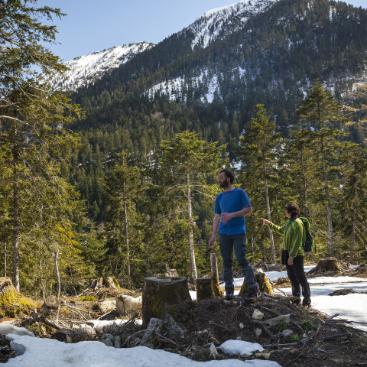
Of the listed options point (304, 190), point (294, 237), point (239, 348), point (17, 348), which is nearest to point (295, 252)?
point (294, 237)

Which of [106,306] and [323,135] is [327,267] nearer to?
[106,306]

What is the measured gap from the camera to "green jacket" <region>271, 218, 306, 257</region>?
755 centimetres

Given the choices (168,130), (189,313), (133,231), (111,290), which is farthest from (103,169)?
(189,313)

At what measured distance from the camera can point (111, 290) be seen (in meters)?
15.2

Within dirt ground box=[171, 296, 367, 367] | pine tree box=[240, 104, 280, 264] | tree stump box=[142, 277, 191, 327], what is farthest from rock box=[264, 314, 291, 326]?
pine tree box=[240, 104, 280, 264]

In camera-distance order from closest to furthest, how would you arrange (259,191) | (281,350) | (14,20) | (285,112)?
1. (281,350)
2. (14,20)
3. (259,191)
4. (285,112)

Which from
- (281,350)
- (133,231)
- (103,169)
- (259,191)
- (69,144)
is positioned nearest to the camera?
(281,350)

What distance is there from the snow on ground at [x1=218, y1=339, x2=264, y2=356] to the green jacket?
2.79m

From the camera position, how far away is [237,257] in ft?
21.3

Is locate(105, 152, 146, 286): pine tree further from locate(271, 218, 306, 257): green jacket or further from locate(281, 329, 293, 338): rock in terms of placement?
locate(281, 329, 293, 338): rock

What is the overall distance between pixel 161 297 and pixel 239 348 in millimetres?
1602

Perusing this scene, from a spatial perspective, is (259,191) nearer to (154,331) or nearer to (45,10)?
(45,10)

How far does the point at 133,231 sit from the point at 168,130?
136094 mm

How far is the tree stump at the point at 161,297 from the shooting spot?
20.1ft
